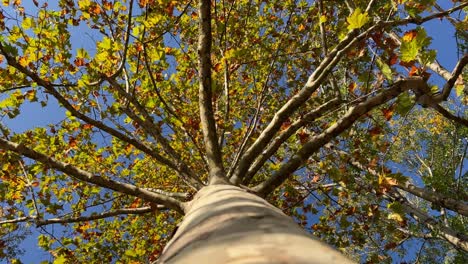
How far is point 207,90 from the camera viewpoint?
10.9ft

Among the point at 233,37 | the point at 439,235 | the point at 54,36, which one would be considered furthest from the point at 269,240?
the point at 439,235

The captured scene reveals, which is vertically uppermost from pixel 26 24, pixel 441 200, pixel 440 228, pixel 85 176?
pixel 26 24

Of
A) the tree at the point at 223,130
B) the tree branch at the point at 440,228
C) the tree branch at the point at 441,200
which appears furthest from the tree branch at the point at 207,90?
the tree branch at the point at 440,228

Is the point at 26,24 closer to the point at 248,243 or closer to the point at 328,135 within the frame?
the point at 328,135

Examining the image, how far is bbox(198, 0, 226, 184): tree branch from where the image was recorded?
9.99ft

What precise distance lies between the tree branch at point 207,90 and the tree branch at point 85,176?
418 mm

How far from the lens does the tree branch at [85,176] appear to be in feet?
9.50

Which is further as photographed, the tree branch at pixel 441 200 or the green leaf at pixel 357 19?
the tree branch at pixel 441 200

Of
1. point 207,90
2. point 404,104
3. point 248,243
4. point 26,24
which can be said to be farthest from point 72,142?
point 248,243

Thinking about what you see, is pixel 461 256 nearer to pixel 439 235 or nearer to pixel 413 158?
pixel 439 235

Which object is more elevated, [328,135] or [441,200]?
[441,200]

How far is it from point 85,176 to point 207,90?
129 centimetres

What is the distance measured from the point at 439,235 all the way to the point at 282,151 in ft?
13.8

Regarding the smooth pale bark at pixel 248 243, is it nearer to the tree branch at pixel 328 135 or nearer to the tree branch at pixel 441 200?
the tree branch at pixel 328 135
